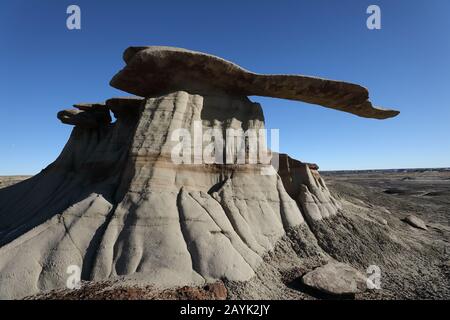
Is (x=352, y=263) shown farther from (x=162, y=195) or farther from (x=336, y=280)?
(x=162, y=195)

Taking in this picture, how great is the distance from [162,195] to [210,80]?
4.57m

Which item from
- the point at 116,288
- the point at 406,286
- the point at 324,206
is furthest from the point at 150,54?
the point at 406,286

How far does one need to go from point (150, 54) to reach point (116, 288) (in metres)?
6.83

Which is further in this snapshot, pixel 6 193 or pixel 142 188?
pixel 6 193

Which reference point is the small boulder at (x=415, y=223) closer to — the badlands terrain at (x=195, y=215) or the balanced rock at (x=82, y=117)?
the badlands terrain at (x=195, y=215)

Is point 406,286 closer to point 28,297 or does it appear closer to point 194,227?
point 194,227

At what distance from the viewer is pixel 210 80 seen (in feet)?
32.2

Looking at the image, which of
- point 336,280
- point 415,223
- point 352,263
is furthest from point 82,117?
point 415,223

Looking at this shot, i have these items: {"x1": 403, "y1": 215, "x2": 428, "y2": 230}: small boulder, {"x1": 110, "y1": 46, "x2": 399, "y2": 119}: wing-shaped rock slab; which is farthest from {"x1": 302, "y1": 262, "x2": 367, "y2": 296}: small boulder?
{"x1": 403, "y1": 215, "x2": 428, "y2": 230}: small boulder

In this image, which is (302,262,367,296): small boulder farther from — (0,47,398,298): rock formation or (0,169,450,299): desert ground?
(0,47,398,298): rock formation

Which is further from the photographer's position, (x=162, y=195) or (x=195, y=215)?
(x=162, y=195)

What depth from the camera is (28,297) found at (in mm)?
5668

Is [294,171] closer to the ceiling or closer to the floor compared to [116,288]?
closer to the ceiling

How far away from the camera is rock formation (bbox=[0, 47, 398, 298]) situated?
6.53 meters
